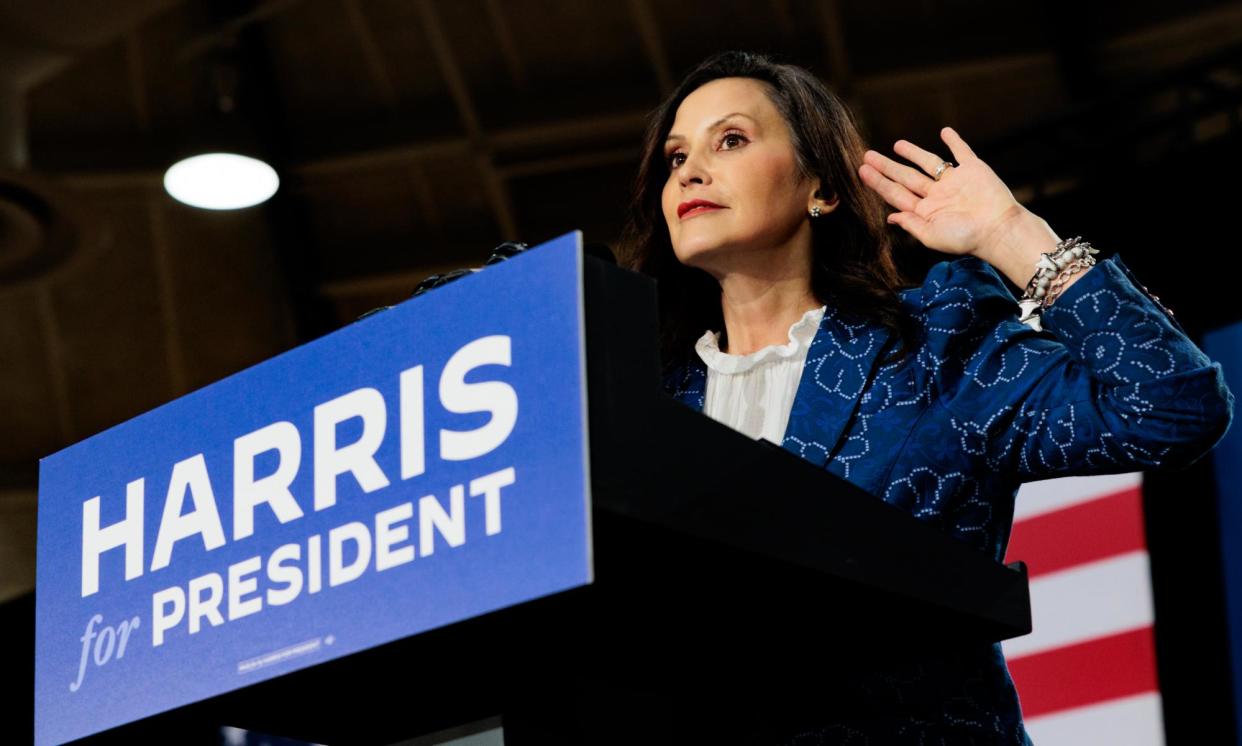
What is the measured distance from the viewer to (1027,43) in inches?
295

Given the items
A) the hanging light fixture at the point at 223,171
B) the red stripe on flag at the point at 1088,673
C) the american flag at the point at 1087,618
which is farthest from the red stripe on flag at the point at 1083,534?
the hanging light fixture at the point at 223,171

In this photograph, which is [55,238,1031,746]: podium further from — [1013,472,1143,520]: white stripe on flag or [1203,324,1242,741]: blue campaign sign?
[1203,324,1242,741]: blue campaign sign

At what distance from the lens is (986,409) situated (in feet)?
4.83

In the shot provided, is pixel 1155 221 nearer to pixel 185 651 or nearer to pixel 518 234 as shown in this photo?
pixel 518 234

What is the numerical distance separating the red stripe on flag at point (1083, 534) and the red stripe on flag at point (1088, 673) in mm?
217

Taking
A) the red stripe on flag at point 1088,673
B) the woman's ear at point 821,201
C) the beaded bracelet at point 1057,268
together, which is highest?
the red stripe on flag at point 1088,673

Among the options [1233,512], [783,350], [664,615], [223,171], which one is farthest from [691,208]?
[223,171]

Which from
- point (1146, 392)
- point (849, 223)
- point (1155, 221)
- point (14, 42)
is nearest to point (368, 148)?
point (14, 42)

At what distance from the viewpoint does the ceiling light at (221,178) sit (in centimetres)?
637

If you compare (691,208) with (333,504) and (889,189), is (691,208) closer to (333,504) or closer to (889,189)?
(889,189)

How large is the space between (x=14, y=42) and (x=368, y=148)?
2726 mm

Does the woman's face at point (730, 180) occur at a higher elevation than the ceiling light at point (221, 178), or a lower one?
lower

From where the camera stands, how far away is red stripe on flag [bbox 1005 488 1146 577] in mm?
4363

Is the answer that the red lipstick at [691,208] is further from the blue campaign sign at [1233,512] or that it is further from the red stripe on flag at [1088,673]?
the blue campaign sign at [1233,512]
